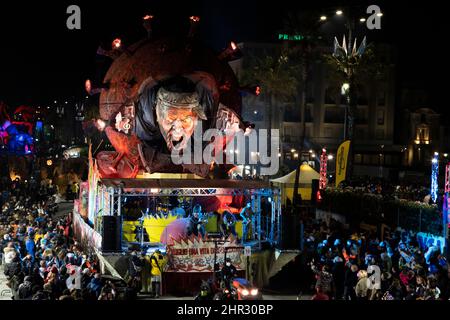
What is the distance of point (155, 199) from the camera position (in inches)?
1185

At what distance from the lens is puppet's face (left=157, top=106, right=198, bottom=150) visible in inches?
1085

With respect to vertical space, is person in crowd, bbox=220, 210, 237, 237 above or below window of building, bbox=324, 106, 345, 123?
below

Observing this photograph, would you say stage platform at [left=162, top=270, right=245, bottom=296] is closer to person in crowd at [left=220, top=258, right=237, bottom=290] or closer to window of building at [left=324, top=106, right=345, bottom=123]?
person in crowd at [left=220, top=258, right=237, bottom=290]

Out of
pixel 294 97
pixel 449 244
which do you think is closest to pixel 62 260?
pixel 449 244

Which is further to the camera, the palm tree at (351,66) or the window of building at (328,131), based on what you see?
the window of building at (328,131)

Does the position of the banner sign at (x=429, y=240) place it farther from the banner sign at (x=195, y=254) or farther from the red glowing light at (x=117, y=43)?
the red glowing light at (x=117, y=43)

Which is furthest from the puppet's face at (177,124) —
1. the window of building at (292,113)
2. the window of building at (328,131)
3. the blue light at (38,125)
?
the blue light at (38,125)

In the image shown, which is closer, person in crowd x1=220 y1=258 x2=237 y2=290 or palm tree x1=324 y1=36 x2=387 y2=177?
person in crowd x1=220 y1=258 x2=237 y2=290

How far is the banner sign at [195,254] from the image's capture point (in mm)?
21312

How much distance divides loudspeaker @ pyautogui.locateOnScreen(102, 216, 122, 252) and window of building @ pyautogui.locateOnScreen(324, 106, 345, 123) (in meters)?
56.5

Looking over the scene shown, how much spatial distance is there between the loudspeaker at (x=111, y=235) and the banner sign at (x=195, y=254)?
1686 mm

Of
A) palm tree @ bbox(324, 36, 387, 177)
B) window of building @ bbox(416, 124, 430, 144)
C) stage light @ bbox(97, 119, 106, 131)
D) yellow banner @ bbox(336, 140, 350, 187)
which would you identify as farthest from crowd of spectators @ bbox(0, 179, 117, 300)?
window of building @ bbox(416, 124, 430, 144)

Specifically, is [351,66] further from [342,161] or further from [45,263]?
[45,263]

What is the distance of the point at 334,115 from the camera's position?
7650 cm
